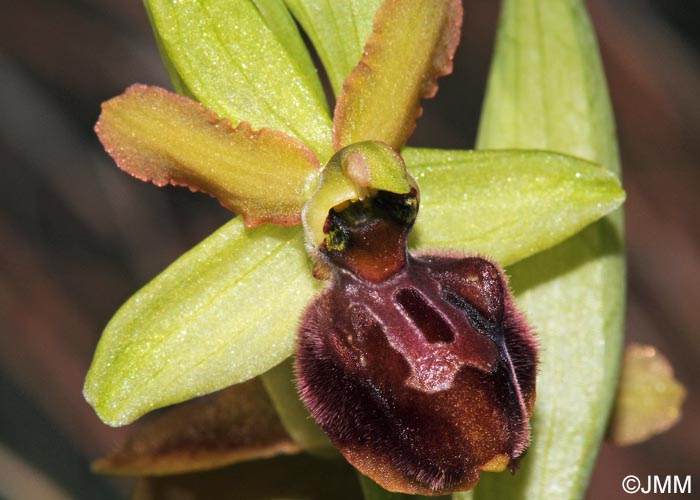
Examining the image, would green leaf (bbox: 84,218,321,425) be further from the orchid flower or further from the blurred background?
the blurred background

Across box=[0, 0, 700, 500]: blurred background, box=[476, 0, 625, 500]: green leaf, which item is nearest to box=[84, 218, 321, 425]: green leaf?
box=[476, 0, 625, 500]: green leaf

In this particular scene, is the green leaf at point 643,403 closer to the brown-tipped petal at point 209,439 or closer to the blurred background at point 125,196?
the brown-tipped petal at point 209,439

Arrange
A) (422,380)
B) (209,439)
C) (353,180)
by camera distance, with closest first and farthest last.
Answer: (422,380) < (353,180) < (209,439)

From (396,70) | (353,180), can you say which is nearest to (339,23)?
(396,70)

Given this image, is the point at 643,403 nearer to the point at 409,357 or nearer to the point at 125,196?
the point at 409,357

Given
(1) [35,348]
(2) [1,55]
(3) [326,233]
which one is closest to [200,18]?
(3) [326,233]
